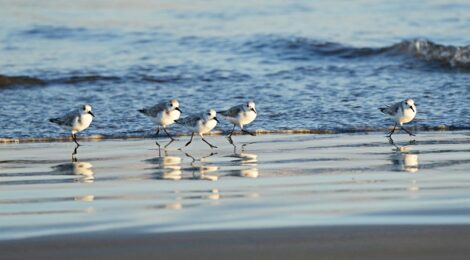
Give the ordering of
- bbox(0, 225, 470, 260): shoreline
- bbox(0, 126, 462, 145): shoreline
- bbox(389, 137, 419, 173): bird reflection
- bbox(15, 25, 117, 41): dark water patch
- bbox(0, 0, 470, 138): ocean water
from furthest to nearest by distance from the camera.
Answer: bbox(15, 25, 117, 41): dark water patch
bbox(0, 0, 470, 138): ocean water
bbox(0, 126, 462, 145): shoreline
bbox(389, 137, 419, 173): bird reflection
bbox(0, 225, 470, 260): shoreline

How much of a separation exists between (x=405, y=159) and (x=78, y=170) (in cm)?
311

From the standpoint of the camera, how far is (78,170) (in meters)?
10.1

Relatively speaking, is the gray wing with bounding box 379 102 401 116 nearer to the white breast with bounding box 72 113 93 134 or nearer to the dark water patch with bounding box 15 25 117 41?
the white breast with bounding box 72 113 93 134

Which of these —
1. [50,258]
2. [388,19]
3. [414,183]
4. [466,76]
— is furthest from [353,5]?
[50,258]

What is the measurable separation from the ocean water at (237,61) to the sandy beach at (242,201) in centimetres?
225

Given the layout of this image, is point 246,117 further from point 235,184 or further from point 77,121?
point 235,184

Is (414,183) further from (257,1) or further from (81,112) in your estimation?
(257,1)

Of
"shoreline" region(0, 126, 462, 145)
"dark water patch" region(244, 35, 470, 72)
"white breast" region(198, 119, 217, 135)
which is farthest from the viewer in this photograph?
"dark water patch" region(244, 35, 470, 72)

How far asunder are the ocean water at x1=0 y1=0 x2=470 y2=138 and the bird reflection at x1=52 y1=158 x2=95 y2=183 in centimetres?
269

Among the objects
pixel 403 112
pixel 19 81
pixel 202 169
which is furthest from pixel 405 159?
pixel 19 81

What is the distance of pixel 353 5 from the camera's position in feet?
88.7

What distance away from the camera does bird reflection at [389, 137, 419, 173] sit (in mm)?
9735

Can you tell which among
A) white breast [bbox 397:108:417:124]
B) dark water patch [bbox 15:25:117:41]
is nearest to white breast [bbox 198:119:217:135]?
white breast [bbox 397:108:417:124]

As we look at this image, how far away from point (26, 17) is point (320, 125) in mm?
13634
